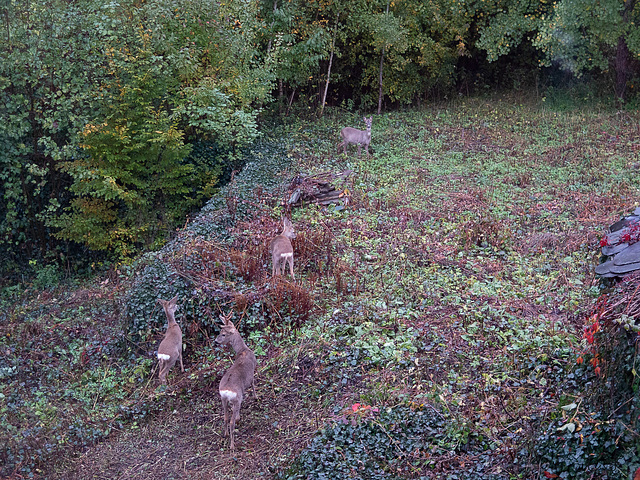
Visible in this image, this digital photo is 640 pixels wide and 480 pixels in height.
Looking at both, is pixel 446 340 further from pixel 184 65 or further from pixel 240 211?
pixel 184 65

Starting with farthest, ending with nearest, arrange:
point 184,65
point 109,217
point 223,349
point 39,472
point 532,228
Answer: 1. point 109,217
2. point 184,65
3. point 532,228
4. point 223,349
5. point 39,472

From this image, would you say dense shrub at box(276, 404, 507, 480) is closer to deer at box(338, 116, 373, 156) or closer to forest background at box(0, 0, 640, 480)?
forest background at box(0, 0, 640, 480)

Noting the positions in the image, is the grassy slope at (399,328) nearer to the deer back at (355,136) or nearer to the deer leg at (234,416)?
the deer leg at (234,416)

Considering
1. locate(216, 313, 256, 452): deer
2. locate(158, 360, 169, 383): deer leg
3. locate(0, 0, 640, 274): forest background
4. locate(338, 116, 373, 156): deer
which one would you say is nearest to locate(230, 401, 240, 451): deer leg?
locate(216, 313, 256, 452): deer

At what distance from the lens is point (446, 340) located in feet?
24.9

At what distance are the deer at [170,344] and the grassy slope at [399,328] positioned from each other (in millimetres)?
311

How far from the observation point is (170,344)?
319 inches

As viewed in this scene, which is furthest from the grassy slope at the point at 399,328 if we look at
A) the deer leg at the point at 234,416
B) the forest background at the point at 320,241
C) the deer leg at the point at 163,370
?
the deer leg at the point at 163,370

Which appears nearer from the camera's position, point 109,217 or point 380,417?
point 380,417

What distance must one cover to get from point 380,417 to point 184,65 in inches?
376

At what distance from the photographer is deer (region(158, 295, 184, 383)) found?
315 inches

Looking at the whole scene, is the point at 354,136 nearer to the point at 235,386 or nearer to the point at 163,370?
the point at 163,370

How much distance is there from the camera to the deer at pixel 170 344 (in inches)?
315

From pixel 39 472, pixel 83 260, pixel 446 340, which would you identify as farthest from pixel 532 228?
pixel 83 260
